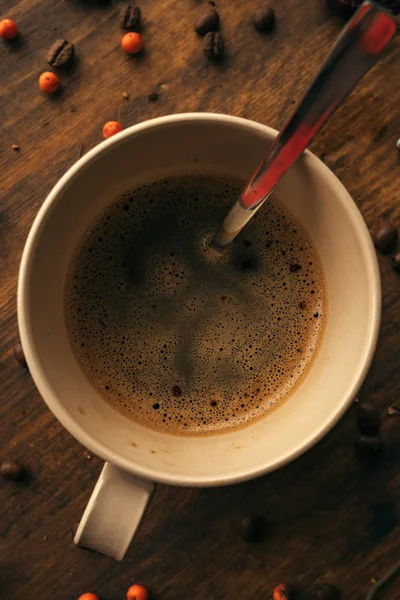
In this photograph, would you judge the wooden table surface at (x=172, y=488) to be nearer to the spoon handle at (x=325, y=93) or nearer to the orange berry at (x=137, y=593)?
the orange berry at (x=137, y=593)

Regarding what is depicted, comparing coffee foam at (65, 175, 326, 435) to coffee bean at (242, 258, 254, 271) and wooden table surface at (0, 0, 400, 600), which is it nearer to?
coffee bean at (242, 258, 254, 271)

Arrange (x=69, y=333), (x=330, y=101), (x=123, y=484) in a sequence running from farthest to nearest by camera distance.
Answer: (x=69, y=333) < (x=123, y=484) < (x=330, y=101)

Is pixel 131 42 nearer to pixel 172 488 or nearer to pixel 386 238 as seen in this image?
pixel 386 238

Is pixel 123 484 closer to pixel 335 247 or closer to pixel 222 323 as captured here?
pixel 222 323

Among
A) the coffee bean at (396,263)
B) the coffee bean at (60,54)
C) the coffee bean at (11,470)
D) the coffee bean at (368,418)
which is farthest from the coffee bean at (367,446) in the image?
the coffee bean at (60,54)

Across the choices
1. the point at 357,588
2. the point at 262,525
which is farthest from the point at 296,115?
the point at 357,588
